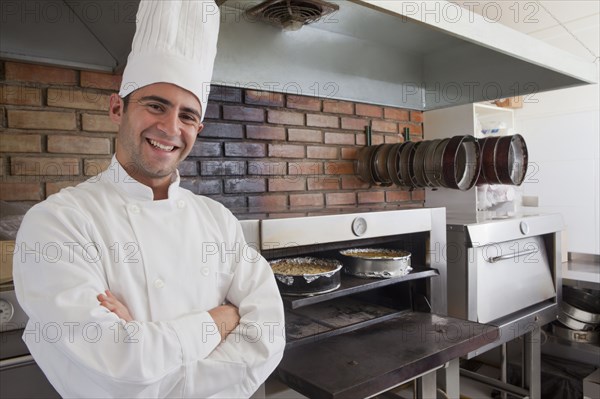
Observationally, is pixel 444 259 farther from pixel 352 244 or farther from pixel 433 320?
pixel 352 244

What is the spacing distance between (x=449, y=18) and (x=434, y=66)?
1.03 metres

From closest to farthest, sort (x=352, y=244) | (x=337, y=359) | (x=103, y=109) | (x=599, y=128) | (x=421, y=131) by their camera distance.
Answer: (x=337, y=359), (x=352, y=244), (x=103, y=109), (x=421, y=131), (x=599, y=128)

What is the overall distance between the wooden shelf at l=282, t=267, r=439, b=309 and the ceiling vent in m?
0.98

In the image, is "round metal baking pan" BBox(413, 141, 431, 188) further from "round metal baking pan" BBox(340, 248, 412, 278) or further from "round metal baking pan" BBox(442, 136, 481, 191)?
"round metal baking pan" BBox(340, 248, 412, 278)

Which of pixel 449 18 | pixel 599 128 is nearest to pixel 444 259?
pixel 449 18

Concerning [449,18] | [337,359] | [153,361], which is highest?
[449,18]

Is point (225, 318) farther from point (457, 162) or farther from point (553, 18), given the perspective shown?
point (553, 18)

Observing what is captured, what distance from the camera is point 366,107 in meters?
2.56

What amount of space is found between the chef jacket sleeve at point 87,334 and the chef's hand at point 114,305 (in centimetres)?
2

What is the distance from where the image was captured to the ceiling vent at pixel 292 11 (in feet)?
5.27

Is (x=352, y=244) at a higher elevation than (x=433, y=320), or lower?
higher

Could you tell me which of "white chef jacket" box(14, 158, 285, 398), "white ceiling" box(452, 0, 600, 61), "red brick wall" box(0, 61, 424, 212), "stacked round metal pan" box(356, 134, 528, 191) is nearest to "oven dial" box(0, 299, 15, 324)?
"white chef jacket" box(14, 158, 285, 398)

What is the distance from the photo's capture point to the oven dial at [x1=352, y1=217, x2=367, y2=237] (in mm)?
1502

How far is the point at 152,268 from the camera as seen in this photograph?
101 cm
